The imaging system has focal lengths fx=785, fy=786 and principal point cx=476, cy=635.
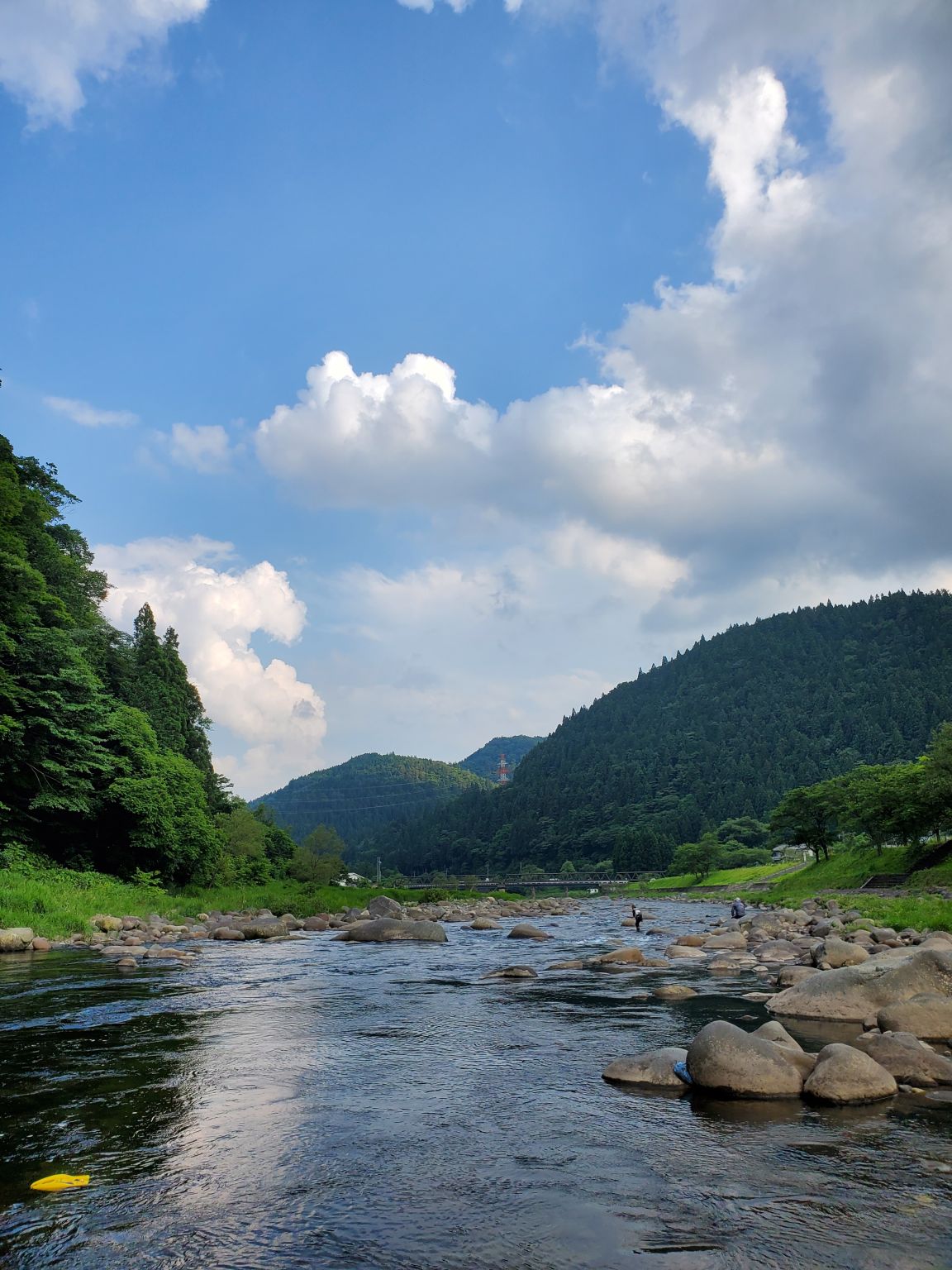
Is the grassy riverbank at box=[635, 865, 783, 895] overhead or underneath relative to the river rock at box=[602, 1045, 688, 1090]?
underneath

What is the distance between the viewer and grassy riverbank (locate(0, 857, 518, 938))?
28469 mm

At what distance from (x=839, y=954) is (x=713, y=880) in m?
112

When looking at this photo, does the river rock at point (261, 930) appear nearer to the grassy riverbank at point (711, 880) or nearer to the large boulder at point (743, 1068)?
the large boulder at point (743, 1068)

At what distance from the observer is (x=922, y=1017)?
Result: 516 inches

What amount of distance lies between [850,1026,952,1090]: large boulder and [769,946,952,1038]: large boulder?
3.17 metres

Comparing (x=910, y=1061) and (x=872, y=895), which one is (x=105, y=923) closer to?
(x=910, y=1061)

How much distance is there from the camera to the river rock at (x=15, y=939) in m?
24.0

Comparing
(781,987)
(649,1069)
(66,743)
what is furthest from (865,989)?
(66,743)

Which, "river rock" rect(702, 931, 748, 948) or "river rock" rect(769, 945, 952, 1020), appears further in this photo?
"river rock" rect(702, 931, 748, 948)

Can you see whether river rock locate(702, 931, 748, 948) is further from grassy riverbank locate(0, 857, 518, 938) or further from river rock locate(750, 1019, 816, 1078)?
grassy riverbank locate(0, 857, 518, 938)

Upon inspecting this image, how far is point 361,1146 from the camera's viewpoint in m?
8.02

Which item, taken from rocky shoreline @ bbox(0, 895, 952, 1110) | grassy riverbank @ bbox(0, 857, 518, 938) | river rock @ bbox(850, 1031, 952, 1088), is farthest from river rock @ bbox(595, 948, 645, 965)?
grassy riverbank @ bbox(0, 857, 518, 938)

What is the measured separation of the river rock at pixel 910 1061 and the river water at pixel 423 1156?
89 cm

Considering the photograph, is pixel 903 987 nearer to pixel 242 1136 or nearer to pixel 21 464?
pixel 242 1136
